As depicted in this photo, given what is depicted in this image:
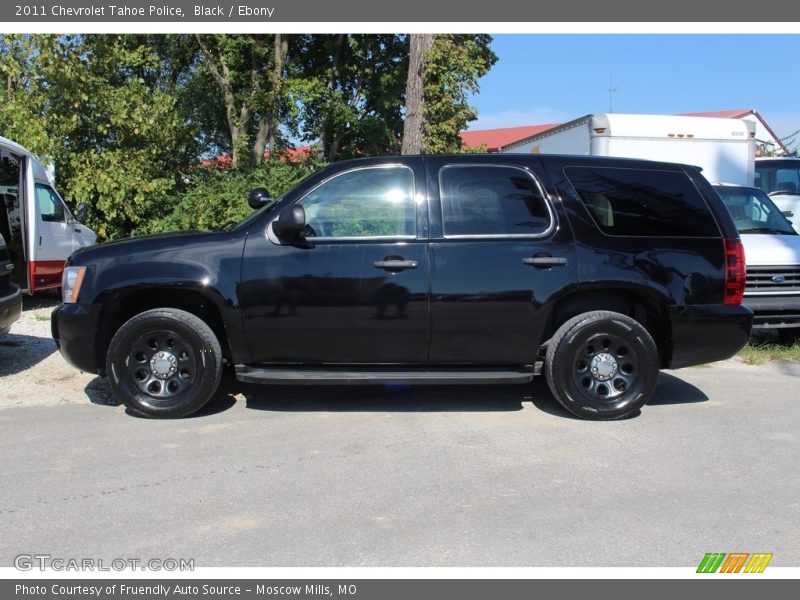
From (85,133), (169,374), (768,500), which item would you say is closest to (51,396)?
(169,374)

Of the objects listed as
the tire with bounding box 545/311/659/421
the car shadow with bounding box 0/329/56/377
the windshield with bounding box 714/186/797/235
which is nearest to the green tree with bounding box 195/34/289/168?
the car shadow with bounding box 0/329/56/377

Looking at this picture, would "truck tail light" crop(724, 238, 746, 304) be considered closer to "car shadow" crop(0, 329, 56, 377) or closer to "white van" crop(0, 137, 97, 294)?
"car shadow" crop(0, 329, 56, 377)

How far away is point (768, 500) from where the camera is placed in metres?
3.98

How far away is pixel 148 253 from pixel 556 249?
Answer: 117 inches

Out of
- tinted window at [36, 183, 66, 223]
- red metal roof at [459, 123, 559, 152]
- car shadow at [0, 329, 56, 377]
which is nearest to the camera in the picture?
car shadow at [0, 329, 56, 377]

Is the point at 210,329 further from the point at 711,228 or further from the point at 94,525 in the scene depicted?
the point at 711,228

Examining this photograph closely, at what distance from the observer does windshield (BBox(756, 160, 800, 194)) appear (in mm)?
12852

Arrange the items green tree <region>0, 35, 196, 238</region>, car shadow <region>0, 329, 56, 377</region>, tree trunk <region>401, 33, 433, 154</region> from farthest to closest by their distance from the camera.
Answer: green tree <region>0, 35, 196, 238</region> → tree trunk <region>401, 33, 433, 154</region> → car shadow <region>0, 329, 56, 377</region>

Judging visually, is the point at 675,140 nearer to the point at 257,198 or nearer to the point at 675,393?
the point at 675,393

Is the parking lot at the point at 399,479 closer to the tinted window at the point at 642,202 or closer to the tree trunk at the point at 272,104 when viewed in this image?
the tinted window at the point at 642,202

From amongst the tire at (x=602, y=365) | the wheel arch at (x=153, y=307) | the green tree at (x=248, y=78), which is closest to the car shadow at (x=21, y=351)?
the wheel arch at (x=153, y=307)

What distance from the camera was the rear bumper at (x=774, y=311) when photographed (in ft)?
25.3

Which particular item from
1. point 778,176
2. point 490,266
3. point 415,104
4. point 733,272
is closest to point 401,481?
point 490,266

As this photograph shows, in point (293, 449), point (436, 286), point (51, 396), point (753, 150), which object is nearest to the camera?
point (293, 449)
